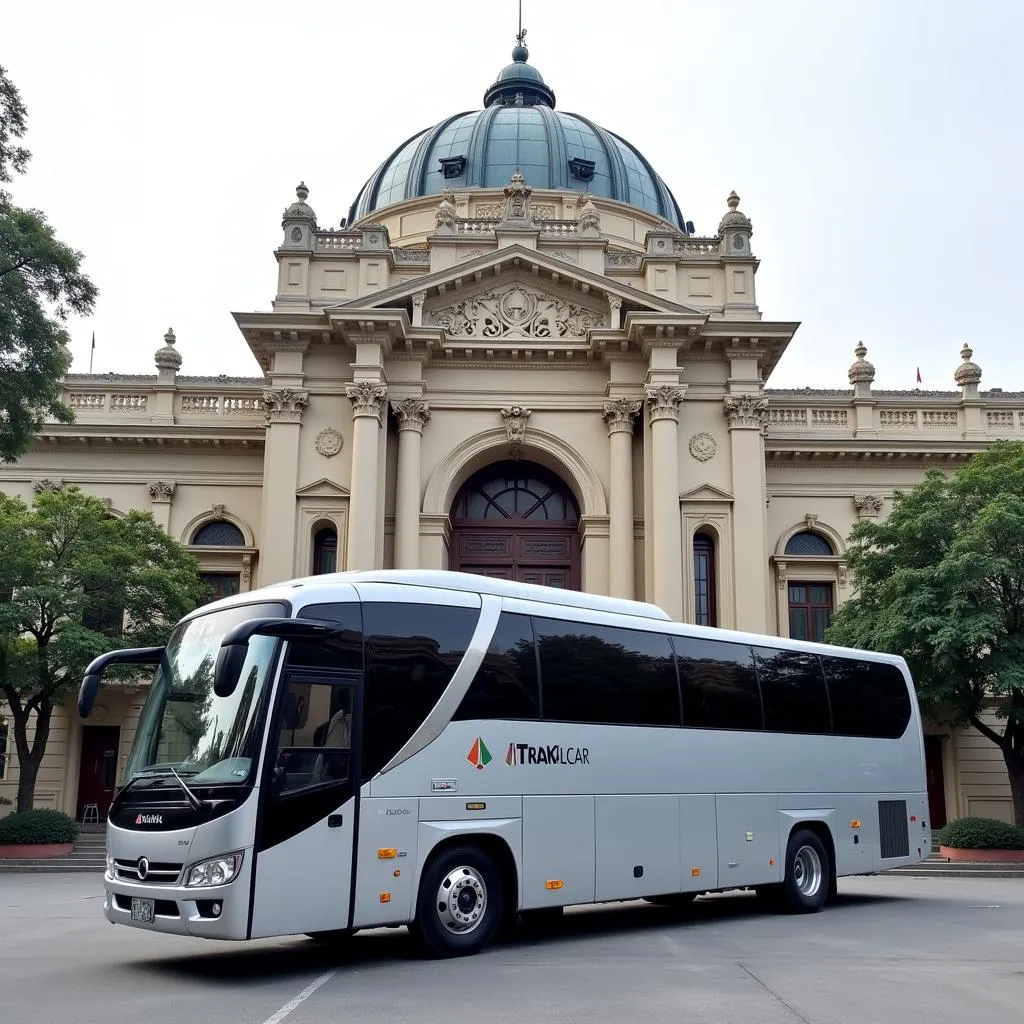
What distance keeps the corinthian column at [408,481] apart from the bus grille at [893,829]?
15.6m

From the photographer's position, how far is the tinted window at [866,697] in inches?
606

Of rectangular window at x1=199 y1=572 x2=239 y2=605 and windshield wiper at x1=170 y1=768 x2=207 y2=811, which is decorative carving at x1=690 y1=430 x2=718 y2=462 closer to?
rectangular window at x1=199 y1=572 x2=239 y2=605

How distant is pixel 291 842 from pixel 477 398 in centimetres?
2243

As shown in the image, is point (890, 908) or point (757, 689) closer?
point (757, 689)

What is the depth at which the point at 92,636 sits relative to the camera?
83.0 feet

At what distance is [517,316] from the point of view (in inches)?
1243

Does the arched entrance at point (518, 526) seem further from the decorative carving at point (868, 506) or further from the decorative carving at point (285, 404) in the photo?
the decorative carving at point (868, 506)

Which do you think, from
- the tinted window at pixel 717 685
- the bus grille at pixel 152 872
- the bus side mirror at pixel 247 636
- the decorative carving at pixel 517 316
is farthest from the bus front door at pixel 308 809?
the decorative carving at pixel 517 316

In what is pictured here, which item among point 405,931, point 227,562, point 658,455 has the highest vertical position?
point 658,455

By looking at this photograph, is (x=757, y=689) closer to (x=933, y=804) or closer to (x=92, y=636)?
(x=92, y=636)

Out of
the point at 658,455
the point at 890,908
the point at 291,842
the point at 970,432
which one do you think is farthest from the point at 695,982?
the point at 970,432

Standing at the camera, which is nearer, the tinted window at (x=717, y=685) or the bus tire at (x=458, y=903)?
the bus tire at (x=458, y=903)

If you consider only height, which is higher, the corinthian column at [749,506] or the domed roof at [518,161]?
the domed roof at [518,161]

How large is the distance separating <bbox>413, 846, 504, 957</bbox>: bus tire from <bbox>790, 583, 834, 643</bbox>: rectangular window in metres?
22.9
